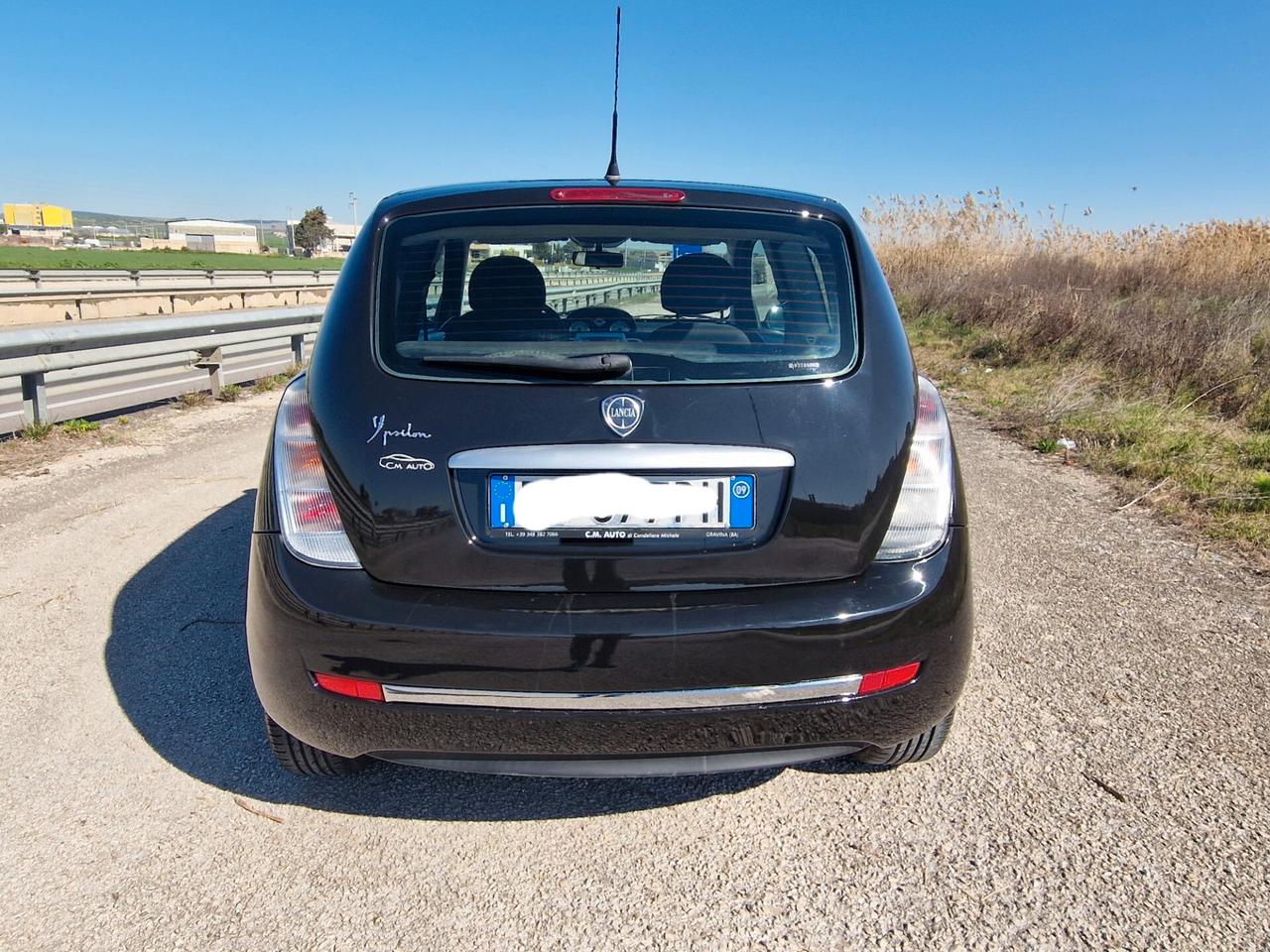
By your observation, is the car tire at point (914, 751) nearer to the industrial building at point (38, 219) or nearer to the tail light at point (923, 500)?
the tail light at point (923, 500)

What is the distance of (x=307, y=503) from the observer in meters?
2.12

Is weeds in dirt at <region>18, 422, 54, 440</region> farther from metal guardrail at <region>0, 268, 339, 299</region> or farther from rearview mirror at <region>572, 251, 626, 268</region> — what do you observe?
metal guardrail at <region>0, 268, 339, 299</region>

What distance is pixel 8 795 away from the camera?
7.90ft

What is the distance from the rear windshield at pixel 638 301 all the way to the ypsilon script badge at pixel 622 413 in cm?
10

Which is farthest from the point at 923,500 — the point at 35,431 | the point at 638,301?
the point at 35,431

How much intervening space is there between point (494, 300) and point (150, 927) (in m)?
1.65

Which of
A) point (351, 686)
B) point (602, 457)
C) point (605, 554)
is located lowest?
point (351, 686)

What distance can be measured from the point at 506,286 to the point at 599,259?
264mm

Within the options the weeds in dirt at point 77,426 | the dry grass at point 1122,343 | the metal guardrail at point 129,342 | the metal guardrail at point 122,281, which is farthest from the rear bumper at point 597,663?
the metal guardrail at point 122,281

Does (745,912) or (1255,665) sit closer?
(745,912)

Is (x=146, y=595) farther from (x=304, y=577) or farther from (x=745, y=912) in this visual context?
(x=745, y=912)

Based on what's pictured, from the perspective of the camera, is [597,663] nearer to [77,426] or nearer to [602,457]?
[602,457]

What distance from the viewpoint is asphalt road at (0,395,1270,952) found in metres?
1.98

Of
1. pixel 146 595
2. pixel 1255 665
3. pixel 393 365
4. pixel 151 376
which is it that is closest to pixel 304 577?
pixel 393 365
